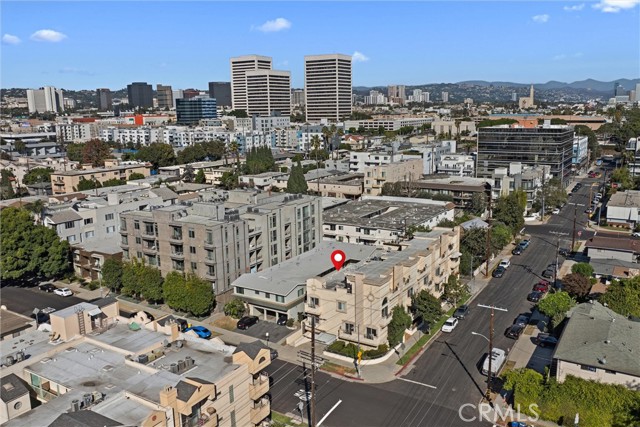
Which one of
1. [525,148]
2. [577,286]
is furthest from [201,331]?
[525,148]

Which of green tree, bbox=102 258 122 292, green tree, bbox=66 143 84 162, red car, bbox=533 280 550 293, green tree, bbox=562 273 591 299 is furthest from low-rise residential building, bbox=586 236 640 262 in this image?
green tree, bbox=66 143 84 162

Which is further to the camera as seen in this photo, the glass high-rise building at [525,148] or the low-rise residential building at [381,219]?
the glass high-rise building at [525,148]

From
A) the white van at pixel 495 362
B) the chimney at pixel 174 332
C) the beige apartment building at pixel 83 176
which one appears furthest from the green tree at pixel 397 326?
the beige apartment building at pixel 83 176

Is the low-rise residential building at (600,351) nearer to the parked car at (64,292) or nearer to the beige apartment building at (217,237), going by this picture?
the beige apartment building at (217,237)

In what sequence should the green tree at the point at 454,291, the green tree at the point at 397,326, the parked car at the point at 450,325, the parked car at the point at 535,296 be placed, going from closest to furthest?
1. the green tree at the point at 397,326
2. the parked car at the point at 450,325
3. the green tree at the point at 454,291
4. the parked car at the point at 535,296

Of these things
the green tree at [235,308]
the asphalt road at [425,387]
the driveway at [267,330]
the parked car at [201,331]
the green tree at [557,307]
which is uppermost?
the green tree at [557,307]

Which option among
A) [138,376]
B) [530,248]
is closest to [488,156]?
[530,248]
